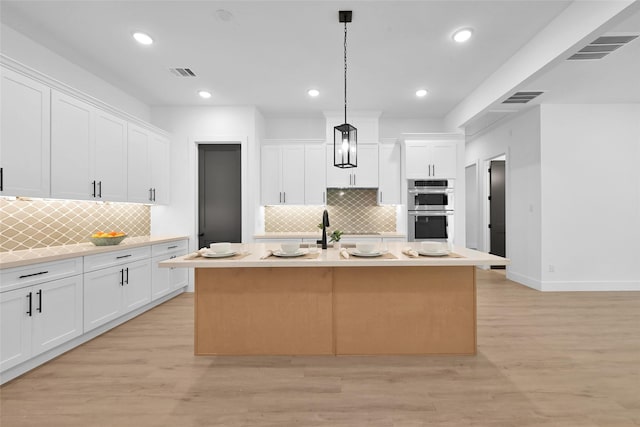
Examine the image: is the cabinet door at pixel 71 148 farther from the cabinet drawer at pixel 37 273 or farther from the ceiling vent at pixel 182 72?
the ceiling vent at pixel 182 72

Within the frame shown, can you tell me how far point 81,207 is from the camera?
3611mm

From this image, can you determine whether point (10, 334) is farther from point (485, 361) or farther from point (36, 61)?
point (485, 361)

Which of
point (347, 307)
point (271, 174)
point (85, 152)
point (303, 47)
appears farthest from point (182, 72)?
point (347, 307)

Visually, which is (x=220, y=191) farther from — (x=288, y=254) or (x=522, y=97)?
(x=522, y=97)

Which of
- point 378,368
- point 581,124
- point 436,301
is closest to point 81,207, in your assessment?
point 378,368

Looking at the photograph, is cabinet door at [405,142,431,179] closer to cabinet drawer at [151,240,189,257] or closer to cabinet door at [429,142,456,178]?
cabinet door at [429,142,456,178]

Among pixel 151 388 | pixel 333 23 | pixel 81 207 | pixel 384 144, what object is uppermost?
pixel 333 23

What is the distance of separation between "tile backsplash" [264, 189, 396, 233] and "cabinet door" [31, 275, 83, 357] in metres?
3.22

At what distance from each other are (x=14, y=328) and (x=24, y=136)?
5.18 feet

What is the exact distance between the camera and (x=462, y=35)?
121 inches

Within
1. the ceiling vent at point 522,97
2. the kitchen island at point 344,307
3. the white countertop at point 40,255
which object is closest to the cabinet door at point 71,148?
the white countertop at point 40,255

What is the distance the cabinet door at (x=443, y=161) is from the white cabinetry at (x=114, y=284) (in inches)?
176

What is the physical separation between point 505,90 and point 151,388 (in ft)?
15.2

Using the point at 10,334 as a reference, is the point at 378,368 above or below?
below
